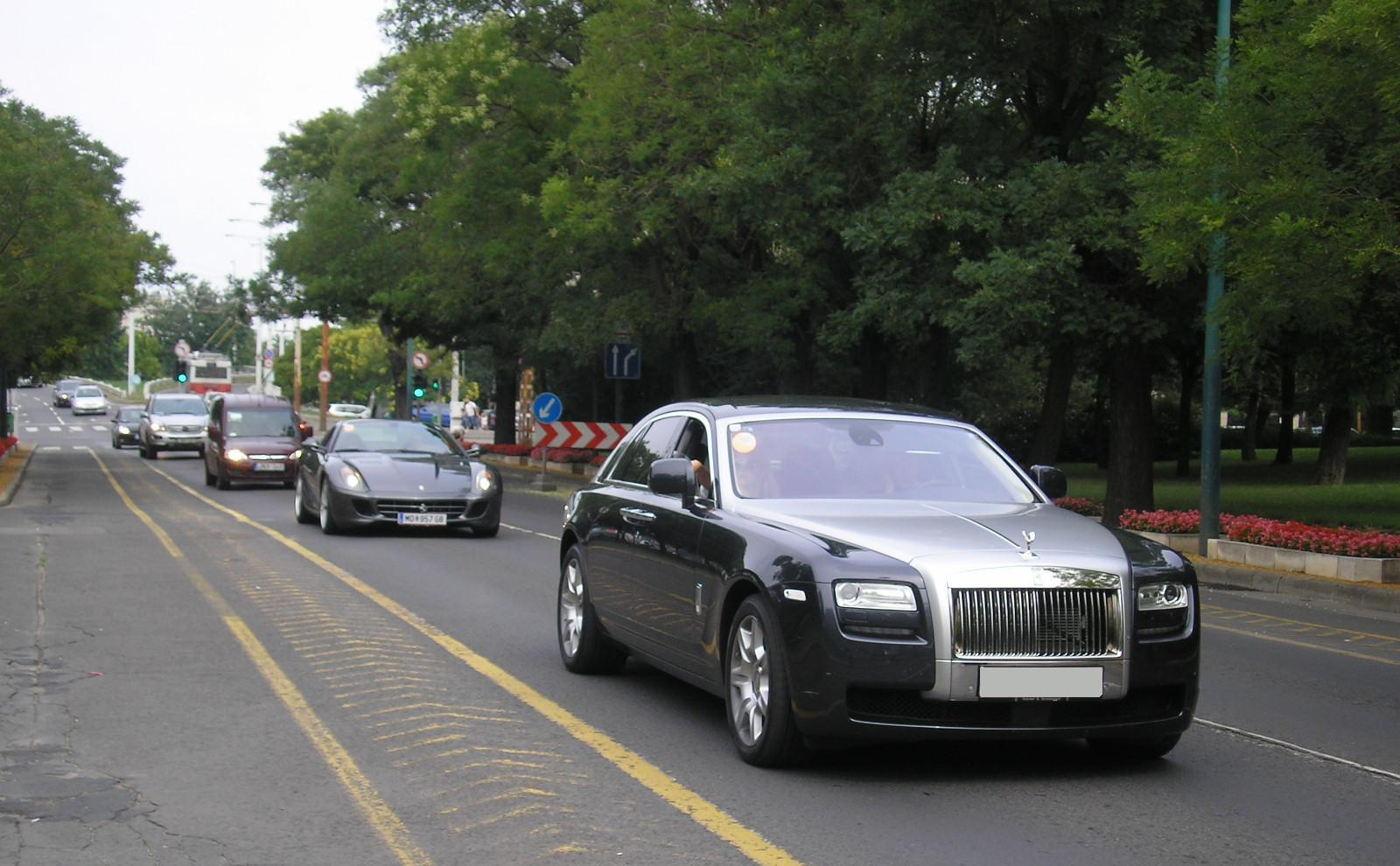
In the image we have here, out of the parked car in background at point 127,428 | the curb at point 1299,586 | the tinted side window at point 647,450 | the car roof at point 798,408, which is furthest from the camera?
the parked car in background at point 127,428

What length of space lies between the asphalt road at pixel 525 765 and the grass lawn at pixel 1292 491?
46.3 ft

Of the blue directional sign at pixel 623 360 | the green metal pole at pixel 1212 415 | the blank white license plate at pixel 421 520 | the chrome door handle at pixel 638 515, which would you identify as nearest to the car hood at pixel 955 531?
the chrome door handle at pixel 638 515

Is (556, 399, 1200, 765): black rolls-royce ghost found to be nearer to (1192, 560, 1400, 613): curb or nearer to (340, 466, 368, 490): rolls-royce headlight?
(1192, 560, 1400, 613): curb

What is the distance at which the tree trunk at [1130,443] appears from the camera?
24203mm

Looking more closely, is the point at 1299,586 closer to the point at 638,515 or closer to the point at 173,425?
the point at 638,515

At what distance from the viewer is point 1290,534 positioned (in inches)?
714

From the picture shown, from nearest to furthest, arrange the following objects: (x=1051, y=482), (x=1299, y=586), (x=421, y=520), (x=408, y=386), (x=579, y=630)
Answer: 1. (x=1051, y=482)
2. (x=579, y=630)
3. (x=1299, y=586)
4. (x=421, y=520)
5. (x=408, y=386)

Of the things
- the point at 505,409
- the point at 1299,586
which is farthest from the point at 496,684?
the point at 505,409

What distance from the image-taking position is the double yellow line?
5.76m

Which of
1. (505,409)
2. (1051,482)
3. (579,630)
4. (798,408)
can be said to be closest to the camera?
(1051,482)

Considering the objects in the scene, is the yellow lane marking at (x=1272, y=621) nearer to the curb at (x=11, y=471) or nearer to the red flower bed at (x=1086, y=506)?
the red flower bed at (x=1086, y=506)

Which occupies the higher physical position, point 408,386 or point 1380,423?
point 408,386

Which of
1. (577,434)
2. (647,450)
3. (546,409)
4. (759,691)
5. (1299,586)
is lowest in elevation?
(1299,586)

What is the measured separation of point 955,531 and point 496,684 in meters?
3.15
